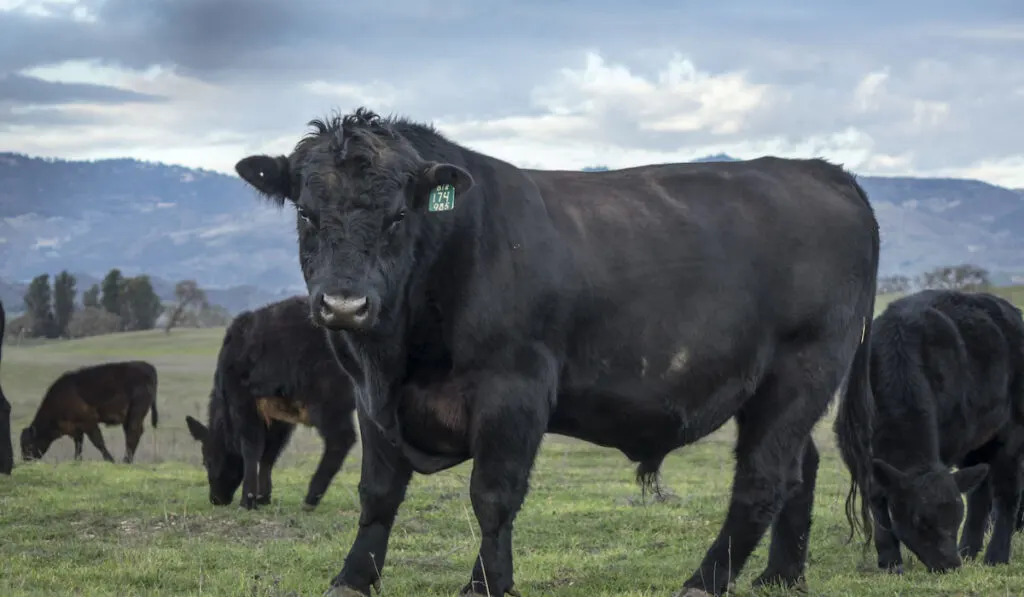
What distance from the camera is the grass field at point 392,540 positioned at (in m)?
8.41

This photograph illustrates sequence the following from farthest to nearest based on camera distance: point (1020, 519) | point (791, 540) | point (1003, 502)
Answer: point (1020, 519)
point (1003, 502)
point (791, 540)

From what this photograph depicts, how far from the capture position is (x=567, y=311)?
7309mm

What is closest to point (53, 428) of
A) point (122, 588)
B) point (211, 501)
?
point (211, 501)

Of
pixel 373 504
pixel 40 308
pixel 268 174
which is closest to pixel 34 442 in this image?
pixel 373 504

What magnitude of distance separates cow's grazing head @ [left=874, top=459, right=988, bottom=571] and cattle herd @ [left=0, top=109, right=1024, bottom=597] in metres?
1.37

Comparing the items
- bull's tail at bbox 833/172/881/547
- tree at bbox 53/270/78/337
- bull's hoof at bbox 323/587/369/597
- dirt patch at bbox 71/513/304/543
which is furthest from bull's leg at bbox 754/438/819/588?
tree at bbox 53/270/78/337

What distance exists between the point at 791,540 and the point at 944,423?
2999mm

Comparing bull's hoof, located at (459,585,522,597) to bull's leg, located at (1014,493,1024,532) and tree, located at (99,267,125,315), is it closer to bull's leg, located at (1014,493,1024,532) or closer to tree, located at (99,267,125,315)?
bull's leg, located at (1014,493,1024,532)

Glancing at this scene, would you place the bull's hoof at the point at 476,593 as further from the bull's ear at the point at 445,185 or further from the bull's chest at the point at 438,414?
the bull's ear at the point at 445,185

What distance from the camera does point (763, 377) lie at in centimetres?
802

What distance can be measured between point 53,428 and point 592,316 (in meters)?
17.5

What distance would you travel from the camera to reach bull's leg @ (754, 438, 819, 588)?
8492 mm

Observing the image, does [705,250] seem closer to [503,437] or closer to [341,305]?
[503,437]

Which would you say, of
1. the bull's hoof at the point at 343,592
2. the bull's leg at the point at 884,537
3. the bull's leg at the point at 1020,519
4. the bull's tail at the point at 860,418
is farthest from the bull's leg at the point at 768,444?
the bull's leg at the point at 1020,519
